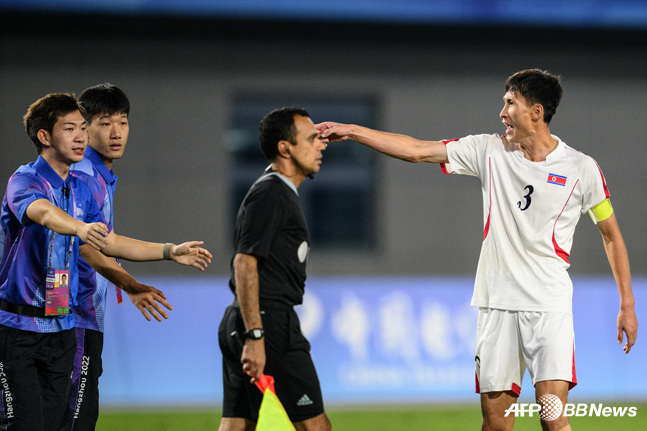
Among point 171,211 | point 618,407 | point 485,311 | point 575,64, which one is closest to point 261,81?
point 171,211

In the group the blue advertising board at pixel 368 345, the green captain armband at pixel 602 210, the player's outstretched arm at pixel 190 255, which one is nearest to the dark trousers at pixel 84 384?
the player's outstretched arm at pixel 190 255

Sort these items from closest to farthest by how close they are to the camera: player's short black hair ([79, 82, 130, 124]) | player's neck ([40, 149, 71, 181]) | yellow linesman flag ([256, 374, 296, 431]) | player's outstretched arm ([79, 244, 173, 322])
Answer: yellow linesman flag ([256, 374, 296, 431]) < player's neck ([40, 149, 71, 181]) < player's outstretched arm ([79, 244, 173, 322]) < player's short black hair ([79, 82, 130, 124])

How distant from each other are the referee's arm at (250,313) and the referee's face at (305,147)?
703 mm

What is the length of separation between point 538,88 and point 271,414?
267 cm

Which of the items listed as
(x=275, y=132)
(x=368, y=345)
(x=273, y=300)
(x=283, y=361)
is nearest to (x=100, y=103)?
(x=275, y=132)

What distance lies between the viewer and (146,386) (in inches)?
368

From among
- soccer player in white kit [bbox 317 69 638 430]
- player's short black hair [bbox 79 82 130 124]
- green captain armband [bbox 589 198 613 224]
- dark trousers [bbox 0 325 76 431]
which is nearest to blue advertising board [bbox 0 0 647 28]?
player's short black hair [bbox 79 82 130 124]

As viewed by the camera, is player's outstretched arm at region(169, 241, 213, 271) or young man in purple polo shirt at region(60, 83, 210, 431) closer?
player's outstretched arm at region(169, 241, 213, 271)

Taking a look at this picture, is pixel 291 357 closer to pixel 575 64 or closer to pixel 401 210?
pixel 401 210

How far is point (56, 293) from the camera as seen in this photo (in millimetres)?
4617

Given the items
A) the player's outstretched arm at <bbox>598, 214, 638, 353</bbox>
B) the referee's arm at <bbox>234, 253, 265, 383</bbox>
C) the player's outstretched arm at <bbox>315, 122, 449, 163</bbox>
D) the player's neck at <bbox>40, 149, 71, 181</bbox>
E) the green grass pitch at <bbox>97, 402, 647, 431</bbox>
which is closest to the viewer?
the referee's arm at <bbox>234, 253, 265, 383</bbox>

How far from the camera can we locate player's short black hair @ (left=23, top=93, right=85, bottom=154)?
15.3 feet

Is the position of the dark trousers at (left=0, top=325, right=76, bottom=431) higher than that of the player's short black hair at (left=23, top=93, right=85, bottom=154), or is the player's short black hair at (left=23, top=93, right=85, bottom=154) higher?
the player's short black hair at (left=23, top=93, right=85, bottom=154)

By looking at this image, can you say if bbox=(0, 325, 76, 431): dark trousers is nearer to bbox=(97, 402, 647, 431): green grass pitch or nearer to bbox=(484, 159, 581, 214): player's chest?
bbox=(484, 159, 581, 214): player's chest
